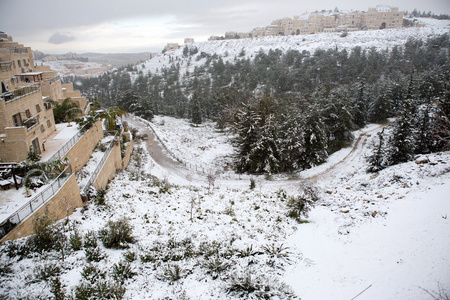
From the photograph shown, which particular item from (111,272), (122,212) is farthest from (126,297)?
(122,212)

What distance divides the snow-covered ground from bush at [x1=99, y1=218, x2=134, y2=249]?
1.08 ft

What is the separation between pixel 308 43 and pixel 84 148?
14151cm

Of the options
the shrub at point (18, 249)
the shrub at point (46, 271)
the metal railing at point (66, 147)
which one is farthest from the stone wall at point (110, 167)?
the shrub at point (46, 271)

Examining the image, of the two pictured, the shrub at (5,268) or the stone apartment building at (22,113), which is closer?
the shrub at (5,268)

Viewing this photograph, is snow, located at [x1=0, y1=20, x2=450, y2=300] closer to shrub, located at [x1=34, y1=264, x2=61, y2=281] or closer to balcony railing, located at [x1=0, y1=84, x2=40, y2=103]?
shrub, located at [x1=34, y1=264, x2=61, y2=281]

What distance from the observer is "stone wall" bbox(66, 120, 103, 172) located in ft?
50.3

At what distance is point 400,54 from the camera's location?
276 feet

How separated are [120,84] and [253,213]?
4408 inches

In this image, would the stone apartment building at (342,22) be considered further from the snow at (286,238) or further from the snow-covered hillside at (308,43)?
the snow at (286,238)

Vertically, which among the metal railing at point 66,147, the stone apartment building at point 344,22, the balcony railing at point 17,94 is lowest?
the metal railing at point 66,147

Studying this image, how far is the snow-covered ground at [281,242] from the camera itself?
7777mm

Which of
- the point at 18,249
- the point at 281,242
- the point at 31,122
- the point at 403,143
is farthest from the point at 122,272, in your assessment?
the point at 403,143

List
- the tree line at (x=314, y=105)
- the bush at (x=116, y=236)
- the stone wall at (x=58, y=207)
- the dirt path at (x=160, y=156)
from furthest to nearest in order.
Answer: the dirt path at (x=160, y=156)
the tree line at (x=314, y=105)
the bush at (x=116, y=236)
the stone wall at (x=58, y=207)

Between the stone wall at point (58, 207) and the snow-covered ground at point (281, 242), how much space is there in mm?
605
